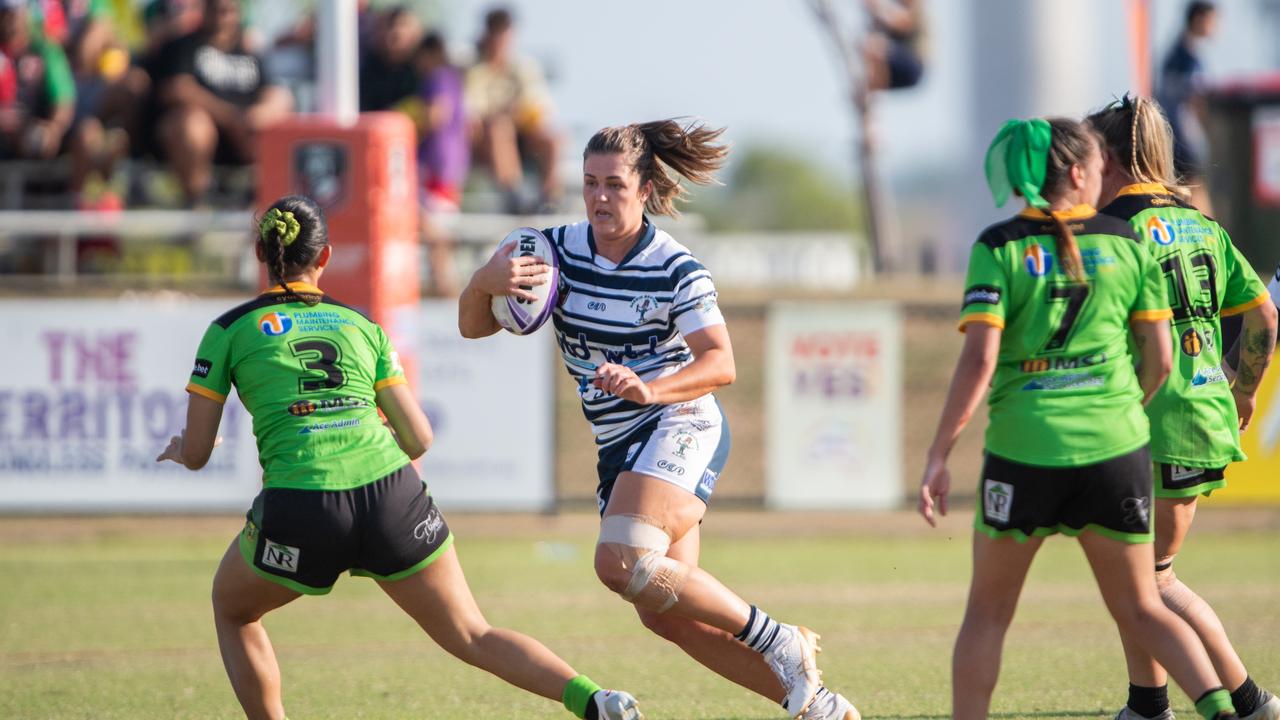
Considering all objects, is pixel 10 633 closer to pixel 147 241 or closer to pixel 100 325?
pixel 100 325

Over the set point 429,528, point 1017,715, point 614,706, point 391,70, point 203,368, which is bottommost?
point 1017,715

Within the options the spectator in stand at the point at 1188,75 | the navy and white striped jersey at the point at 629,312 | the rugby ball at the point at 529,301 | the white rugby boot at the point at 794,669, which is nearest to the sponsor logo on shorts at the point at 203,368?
the rugby ball at the point at 529,301

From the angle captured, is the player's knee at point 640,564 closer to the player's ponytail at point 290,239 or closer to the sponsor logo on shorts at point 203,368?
the player's ponytail at point 290,239

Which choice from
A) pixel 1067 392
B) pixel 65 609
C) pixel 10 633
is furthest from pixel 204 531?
pixel 1067 392

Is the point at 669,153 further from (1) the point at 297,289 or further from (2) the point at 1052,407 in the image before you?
(2) the point at 1052,407

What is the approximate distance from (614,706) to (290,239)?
177cm

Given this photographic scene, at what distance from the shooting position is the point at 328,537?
15.6 ft

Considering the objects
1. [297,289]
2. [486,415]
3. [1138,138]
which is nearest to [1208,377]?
[1138,138]

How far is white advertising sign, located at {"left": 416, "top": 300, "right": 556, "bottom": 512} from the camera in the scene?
12.4 meters

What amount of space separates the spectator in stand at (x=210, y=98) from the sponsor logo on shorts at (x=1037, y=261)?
1092 centimetres

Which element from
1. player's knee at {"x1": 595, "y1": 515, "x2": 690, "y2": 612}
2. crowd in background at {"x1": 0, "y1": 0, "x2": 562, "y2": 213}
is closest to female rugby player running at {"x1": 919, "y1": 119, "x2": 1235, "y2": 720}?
player's knee at {"x1": 595, "y1": 515, "x2": 690, "y2": 612}

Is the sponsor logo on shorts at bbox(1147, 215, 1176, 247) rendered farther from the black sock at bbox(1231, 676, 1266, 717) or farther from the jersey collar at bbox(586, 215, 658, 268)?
the jersey collar at bbox(586, 215, 658, 268)

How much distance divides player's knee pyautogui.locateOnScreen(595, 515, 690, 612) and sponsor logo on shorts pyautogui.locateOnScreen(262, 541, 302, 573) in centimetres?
95

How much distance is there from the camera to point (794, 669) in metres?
5.10
